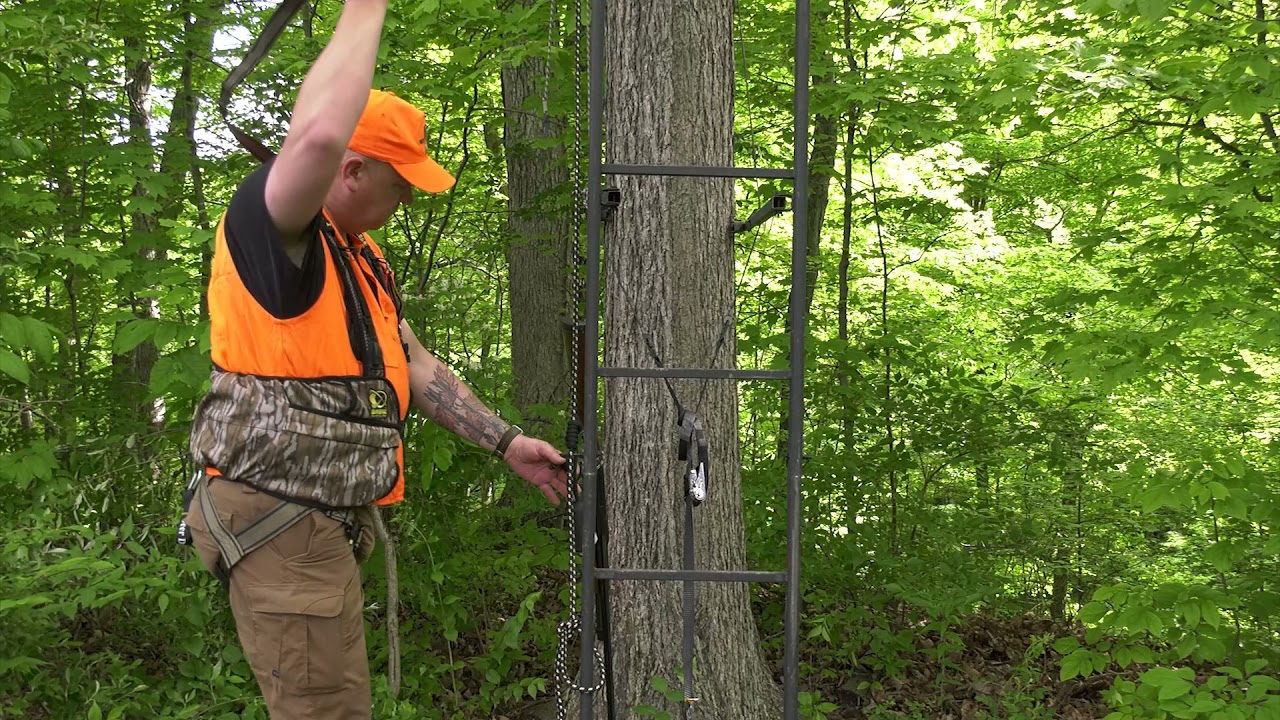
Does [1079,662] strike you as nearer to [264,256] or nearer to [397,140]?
[397,140]

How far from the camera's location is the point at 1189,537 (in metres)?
5.85

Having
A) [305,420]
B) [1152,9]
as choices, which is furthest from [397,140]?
[1152,9]

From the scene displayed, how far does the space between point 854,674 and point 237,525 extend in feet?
11.1

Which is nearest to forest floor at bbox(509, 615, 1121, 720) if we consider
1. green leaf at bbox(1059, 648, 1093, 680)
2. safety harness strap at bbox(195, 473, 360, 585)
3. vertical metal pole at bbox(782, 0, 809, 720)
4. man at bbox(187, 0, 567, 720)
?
green leaf at bbox(1059, 648, 1093, 680)

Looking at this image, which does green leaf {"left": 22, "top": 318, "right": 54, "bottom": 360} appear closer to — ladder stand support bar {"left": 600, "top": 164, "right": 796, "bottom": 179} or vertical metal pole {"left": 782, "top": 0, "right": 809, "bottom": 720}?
ladder stand support bar {"left": 600, "top": 164, "right": 796, "bottom": 179}

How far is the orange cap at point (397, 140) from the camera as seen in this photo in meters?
2.05

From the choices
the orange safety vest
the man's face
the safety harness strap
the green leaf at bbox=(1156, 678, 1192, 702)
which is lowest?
the green leaf at bbox=(1156, 678, 1192, 702)

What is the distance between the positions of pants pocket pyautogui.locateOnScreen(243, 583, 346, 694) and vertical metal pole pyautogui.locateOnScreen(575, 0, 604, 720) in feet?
2.27

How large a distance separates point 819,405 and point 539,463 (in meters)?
2.98

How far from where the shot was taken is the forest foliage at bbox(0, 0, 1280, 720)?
341 cm

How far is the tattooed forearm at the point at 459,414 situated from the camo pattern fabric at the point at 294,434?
0.50m

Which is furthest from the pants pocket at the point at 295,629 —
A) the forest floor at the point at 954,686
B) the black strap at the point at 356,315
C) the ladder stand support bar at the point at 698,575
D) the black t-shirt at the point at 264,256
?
the forest floor at the point at 954,686

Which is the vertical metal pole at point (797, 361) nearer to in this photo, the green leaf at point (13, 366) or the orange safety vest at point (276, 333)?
the orange safety vest at point (276, 333)

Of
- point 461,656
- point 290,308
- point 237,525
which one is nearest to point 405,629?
point 461,656
